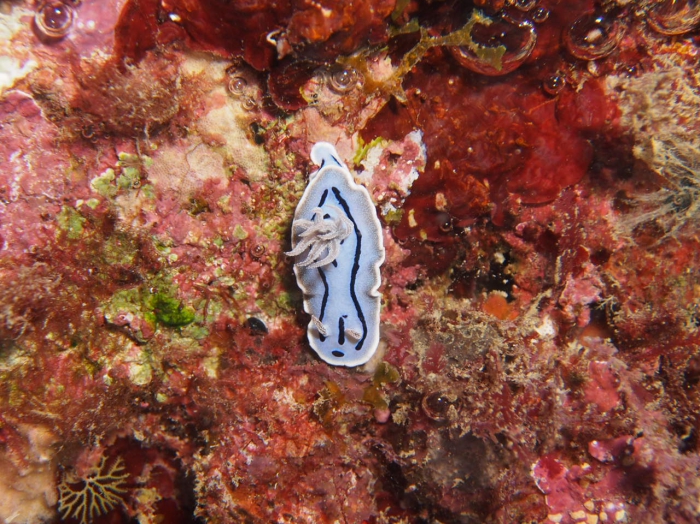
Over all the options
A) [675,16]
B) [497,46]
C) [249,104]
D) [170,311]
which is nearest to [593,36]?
[675,16]

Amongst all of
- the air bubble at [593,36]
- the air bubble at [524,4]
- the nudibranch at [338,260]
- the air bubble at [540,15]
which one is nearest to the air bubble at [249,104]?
the nudibranch at [338,260]

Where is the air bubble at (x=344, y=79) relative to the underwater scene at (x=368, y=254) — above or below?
above

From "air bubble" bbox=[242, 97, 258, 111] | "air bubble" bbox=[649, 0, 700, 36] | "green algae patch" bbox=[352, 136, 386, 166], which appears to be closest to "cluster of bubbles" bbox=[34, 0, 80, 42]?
"air bubble" bbox=[242, 97, 258, 111]

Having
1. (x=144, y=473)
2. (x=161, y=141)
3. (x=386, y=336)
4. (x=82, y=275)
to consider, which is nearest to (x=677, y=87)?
(x=386, y=336)

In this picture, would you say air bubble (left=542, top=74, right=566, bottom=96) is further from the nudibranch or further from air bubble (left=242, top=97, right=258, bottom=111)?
air bubble (left=242, top=97, right=258, bottom=111)

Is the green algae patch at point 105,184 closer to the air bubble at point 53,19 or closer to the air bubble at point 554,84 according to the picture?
the air bubble at point 53,19

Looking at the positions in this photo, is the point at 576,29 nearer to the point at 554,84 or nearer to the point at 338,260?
the point at 554,84
